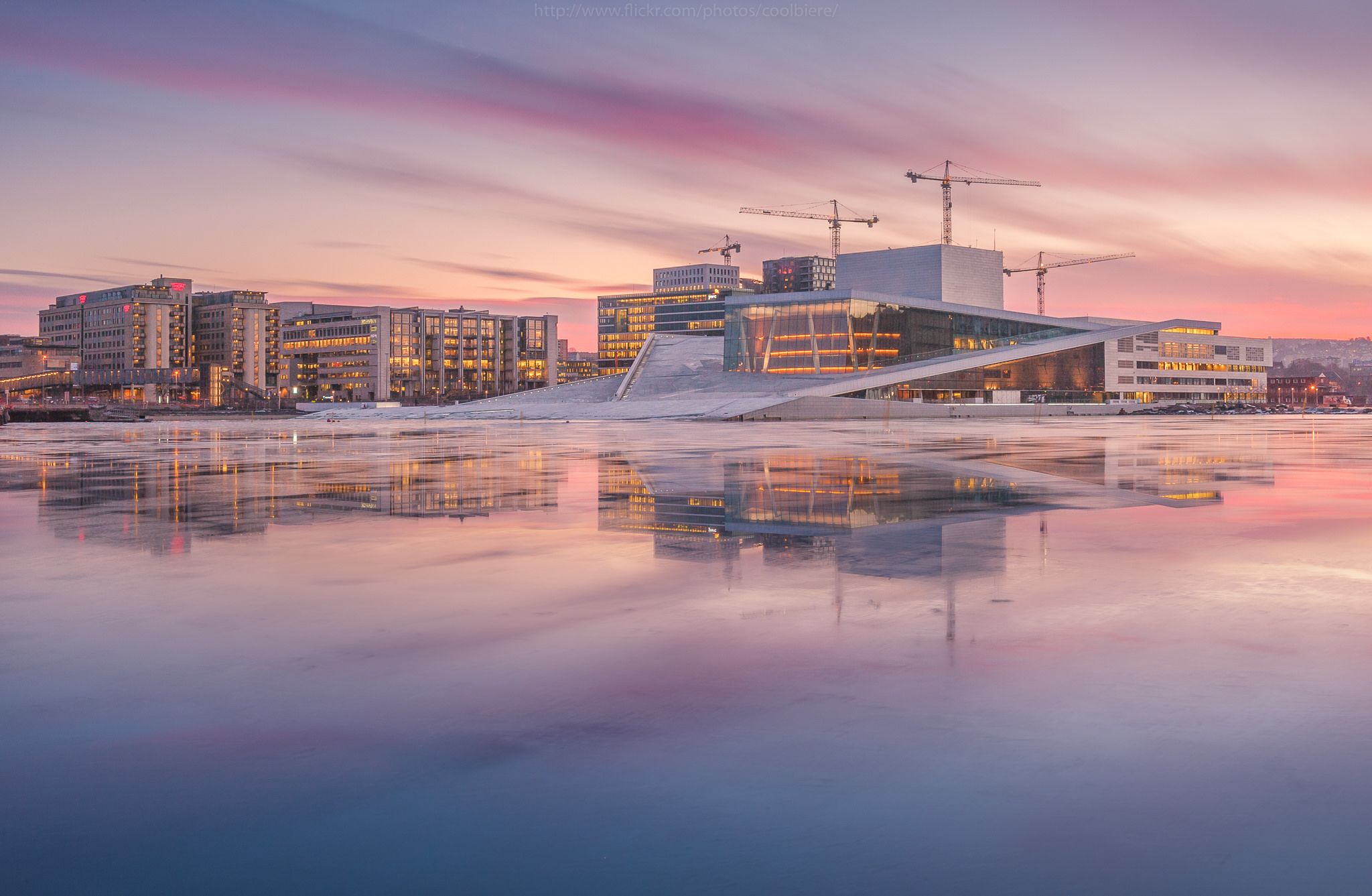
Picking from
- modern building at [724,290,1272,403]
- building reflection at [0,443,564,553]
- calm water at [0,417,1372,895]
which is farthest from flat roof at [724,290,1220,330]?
calm water at [0,417,1372,895]

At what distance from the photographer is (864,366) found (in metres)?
126

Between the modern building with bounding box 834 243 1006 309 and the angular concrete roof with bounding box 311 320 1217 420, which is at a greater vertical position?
the modern building with bounding box 834 243 1006 309

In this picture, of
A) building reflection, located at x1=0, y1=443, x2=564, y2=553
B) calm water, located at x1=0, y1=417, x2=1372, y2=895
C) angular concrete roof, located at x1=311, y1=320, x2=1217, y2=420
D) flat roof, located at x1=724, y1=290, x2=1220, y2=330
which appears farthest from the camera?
flat roof, located at x1=724, y1=290, x2=1220, y2=330

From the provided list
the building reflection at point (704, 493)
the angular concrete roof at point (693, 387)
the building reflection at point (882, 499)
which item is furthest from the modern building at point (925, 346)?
the building reflection at point (882, 499)

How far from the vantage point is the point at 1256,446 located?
1841 inches

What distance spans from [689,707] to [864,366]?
121 meters

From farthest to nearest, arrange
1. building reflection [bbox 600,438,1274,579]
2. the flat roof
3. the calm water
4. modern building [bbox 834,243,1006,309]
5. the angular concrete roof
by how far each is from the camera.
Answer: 1. modern building [bbox 834,243,1006,309]
2. the flat roof
3. the angular concrete roof
4. building reflection [bbox 600,438,1274,579]
5. the calm water

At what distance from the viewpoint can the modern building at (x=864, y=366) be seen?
375ft

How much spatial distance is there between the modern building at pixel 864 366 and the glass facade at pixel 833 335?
0.13 meters

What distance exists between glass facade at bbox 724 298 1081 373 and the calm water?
108828 millimetres

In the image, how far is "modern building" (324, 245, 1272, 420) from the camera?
11444 centimetres

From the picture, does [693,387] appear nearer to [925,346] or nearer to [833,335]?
[833,335]

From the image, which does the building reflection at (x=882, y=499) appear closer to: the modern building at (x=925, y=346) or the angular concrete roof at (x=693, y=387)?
the angular concrete roof at (x=693, y=387)

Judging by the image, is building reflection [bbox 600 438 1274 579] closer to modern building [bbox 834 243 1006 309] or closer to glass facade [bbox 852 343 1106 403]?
glass facade [bbox 852 343 1106 403]
